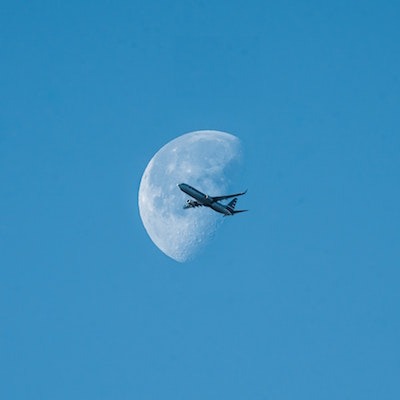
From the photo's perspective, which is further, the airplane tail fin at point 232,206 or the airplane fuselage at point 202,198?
the airplane tail fin at point 232,206

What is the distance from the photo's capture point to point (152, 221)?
476ft

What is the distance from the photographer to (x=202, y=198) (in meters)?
143

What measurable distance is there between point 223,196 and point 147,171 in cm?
1642

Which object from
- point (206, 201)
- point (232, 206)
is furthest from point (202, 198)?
point (232, 206)

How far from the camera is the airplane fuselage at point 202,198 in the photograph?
141 metres

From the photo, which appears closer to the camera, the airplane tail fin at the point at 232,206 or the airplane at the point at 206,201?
the airplane at the point at 206,201

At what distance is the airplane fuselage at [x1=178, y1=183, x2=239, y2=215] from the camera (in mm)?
141250

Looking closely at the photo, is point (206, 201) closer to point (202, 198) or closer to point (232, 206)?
point (202, 198)

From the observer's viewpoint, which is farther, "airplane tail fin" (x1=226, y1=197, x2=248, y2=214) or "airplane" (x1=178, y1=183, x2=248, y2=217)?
"airplane tail fin" (x1=226, y1=197, x2=248, y2=214)

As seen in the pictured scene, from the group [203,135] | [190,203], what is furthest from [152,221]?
[203,135]

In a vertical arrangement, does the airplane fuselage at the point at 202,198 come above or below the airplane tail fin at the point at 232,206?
below

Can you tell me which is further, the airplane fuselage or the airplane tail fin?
the airplane tail fin

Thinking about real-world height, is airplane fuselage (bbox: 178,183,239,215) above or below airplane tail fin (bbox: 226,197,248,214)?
below

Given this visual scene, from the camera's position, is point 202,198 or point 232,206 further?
point 232,206
